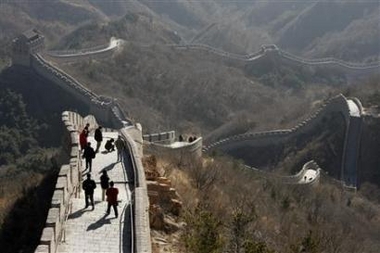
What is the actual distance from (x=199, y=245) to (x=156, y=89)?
6323 centimetres

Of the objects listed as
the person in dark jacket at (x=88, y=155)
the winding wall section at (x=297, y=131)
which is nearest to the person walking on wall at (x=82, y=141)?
the person in dark jacket at (x=88, y=155)

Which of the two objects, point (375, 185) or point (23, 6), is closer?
point (375, 185)

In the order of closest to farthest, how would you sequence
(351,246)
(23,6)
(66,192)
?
(66,192)
(351,246)
(23,6)

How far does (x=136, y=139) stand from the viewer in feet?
84.9

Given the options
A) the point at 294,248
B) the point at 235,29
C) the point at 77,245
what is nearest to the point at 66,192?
the point at 77,245

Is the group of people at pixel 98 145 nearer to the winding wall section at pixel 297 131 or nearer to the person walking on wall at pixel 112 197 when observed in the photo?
the person walking on wall at pixel 112 197

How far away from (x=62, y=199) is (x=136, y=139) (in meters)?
9.66

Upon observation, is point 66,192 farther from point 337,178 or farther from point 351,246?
point 337,178

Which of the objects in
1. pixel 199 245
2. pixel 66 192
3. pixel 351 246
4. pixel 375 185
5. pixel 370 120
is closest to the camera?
pixel 199 245

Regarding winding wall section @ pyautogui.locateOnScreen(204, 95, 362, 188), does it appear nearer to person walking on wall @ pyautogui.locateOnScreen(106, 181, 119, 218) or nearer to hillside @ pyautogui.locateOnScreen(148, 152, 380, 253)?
hillside @ pyautogui.locateOnScreen(148, 152, 380, 253)

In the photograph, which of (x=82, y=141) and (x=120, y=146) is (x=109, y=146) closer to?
(x=120, y=146)

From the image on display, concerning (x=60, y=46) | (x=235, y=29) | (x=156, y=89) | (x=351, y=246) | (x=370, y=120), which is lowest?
(x=351, y=246)

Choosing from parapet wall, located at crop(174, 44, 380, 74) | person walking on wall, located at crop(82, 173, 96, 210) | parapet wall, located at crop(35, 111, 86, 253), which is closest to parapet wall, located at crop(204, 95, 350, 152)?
parapet wall, located at crop(35, 111, 86, 253)

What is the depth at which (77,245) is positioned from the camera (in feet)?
51.2
